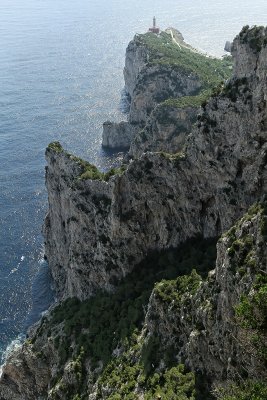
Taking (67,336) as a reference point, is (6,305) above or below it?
above

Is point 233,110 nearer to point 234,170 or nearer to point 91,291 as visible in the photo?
point 234,170

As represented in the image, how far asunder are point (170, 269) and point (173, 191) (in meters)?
11.7

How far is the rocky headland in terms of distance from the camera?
4059cm

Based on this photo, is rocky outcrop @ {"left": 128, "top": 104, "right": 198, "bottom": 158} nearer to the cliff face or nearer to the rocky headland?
the cliff face

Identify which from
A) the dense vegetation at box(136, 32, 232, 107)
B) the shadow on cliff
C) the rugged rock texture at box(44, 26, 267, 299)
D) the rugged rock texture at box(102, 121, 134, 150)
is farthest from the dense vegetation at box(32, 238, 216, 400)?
the rugged rock texture at box(102, 121, 134, 150)

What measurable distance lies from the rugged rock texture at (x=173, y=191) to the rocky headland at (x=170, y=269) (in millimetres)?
169

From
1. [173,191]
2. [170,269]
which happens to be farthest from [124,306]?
[173,191]

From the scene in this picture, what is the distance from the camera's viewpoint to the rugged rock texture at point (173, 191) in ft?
187

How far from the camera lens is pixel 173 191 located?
68.1 m

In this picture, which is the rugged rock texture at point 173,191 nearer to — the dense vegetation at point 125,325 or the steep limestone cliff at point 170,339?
the dense vegetation at point 125,325

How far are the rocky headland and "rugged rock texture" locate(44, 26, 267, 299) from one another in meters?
0.17

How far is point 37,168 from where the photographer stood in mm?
148375

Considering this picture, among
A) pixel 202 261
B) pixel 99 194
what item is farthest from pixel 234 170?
pixel 99 194

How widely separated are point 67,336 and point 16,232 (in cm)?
5362
